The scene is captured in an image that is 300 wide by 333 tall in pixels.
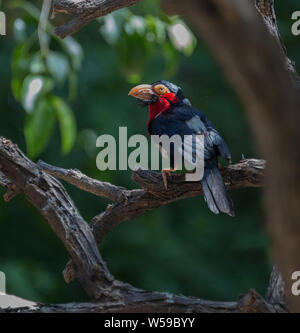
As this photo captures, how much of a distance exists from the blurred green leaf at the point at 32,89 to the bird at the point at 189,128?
0.40m

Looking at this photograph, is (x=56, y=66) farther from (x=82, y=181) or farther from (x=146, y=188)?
(x=146, y=188)

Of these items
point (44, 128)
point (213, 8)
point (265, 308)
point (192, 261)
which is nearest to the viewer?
point (213, 8)

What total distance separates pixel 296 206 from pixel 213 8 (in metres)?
0.32

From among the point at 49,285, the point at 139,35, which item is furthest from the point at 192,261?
the point at 139,35

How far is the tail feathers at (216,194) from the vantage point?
224 centimetres

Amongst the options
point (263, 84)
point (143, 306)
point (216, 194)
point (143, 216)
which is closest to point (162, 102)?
point (216, 194)

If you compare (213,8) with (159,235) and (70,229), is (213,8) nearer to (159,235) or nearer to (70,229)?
(70,229)

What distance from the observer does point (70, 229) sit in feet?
6.98

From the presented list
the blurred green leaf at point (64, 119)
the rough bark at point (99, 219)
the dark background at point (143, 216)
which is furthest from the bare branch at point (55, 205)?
the dark background at point (143, 216)

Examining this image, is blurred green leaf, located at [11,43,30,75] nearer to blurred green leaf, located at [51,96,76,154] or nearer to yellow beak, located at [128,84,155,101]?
blurred green leaf, located at [51,96,76,154]

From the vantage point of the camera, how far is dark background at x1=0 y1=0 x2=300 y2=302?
5.69m

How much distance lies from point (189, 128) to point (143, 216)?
3570 mm

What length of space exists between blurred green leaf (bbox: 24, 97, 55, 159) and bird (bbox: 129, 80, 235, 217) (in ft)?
1.28

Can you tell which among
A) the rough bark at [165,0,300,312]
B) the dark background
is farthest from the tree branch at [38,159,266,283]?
the dark background
